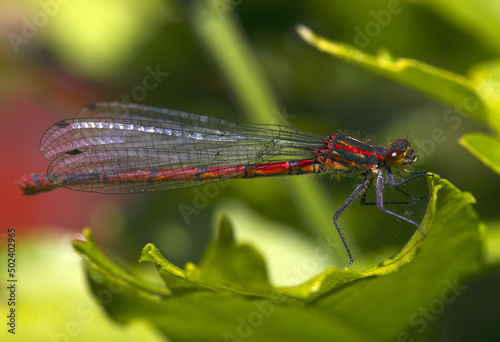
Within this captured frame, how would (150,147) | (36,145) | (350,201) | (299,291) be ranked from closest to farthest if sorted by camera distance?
(299,291)
(350,201)
(150,147)
(36,145)

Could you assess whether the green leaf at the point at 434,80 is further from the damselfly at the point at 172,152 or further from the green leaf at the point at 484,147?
the damselfly at the point at 172,152

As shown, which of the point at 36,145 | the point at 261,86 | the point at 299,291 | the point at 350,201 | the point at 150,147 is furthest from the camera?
the point at 36,145

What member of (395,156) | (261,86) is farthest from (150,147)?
(395,156)

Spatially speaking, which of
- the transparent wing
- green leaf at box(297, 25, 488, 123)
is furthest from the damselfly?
green leaf at box(297, 25, 488, 123)

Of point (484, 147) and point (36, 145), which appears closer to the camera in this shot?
point (484, 147)

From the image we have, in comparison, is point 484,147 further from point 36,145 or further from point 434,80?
point 36,145

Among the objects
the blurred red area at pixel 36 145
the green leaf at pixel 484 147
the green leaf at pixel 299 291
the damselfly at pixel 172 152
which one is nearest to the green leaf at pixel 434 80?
the green leaf at pixel 484 147
